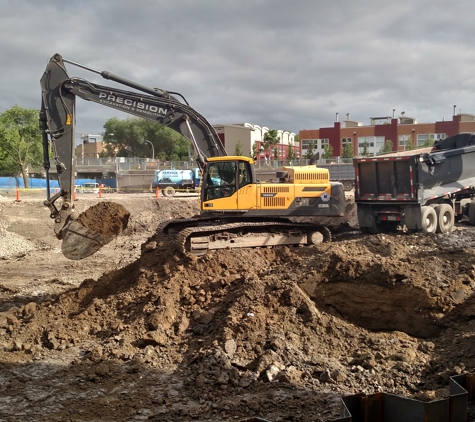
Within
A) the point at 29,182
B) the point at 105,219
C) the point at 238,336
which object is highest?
the point at 29,182

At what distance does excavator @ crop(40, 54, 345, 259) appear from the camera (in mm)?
10016

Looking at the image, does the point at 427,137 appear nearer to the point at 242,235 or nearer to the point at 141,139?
the point at 141,139

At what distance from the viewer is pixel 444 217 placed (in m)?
13.9

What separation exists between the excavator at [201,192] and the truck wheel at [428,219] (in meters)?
2.75

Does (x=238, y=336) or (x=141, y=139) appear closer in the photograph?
(x=238, y=336)

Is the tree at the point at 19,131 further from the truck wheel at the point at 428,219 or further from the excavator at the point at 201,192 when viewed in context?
the truck wheel at the point at 428,219

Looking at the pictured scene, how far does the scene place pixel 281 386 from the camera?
5.59 meters

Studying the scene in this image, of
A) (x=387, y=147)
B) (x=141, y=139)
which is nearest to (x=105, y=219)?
(x=387, y=147)

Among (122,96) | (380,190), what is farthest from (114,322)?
(380,190)

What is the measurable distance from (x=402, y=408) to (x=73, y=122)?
27.9 ft

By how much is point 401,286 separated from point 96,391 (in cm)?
468

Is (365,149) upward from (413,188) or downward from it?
upward

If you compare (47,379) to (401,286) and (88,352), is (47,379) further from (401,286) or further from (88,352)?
(401,286)

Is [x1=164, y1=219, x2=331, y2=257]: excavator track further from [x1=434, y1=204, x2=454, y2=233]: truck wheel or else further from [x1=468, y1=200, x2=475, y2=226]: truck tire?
[x1=468, y1=200, x2=475, y2=226]: truck tire
